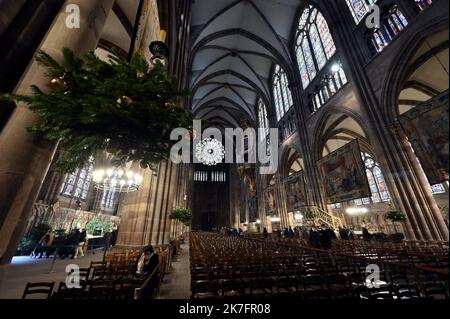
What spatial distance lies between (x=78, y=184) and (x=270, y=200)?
68.2 ft

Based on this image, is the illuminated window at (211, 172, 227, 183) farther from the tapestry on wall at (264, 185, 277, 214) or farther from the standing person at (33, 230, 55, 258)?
the standing person at (33, 230, 55, 258)

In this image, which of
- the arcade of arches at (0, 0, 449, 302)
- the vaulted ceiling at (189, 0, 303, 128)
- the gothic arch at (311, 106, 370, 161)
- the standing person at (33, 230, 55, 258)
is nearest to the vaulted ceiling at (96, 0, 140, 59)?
the arcade of arches at (0, 0, 449, 302)

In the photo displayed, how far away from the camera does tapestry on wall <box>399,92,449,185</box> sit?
1197 mm

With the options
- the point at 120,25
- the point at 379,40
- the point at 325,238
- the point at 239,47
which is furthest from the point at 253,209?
the point at 120,25

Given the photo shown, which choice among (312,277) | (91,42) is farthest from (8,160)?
(312,277)

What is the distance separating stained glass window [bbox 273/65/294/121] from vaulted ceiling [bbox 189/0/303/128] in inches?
51.0

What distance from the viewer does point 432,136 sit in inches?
52.2

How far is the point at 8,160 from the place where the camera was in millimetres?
2135

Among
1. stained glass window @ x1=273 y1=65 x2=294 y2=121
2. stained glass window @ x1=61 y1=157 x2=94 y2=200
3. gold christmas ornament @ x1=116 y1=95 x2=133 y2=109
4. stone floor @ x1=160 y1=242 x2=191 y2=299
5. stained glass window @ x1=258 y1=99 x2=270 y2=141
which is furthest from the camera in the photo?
stained glass window @ x1=258 y1=99 x2=270 y2=141

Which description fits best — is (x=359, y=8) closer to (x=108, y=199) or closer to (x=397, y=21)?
(x=397, y=21)

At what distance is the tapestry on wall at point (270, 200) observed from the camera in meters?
21.6

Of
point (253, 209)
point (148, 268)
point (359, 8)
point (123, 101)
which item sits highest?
point (359, 8)

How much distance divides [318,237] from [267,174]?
1781cm
